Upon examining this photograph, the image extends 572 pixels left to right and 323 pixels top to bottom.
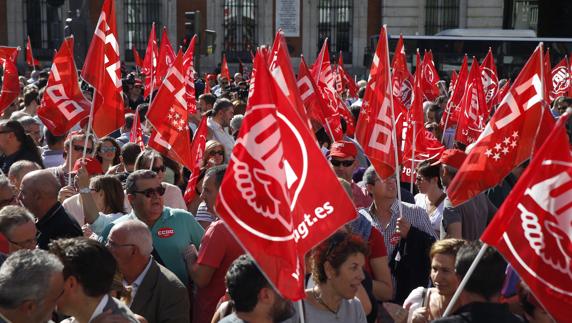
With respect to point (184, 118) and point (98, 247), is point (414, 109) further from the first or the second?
point (98, 247)

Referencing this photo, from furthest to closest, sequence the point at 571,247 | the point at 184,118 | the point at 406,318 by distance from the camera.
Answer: the point at 184,118 < the point at 406,318 < the point at 571,247

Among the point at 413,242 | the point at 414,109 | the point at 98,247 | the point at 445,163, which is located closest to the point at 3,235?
the point at 98,247

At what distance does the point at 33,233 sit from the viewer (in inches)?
184

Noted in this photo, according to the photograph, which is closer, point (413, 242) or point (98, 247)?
point (98, 247)

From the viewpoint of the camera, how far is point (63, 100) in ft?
27.2

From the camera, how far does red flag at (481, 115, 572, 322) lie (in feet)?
12.0

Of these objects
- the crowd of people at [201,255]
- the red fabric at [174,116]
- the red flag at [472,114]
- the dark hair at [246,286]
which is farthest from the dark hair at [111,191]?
the red flag at [472,114]

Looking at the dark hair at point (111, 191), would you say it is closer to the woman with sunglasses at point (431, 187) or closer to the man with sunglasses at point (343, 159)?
the man with sunglasses at point (343, 159)

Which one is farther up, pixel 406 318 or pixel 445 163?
pixel 445 163

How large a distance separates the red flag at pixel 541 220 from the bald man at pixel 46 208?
8.41ft

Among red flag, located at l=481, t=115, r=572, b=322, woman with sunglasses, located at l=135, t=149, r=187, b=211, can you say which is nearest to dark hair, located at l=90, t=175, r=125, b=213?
woman with sunglasses, located at l=135, t=149, r=187, b=211

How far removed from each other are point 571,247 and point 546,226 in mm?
114

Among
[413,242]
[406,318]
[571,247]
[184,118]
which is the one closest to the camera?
[571,247]

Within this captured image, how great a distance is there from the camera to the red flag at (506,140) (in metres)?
5.33
